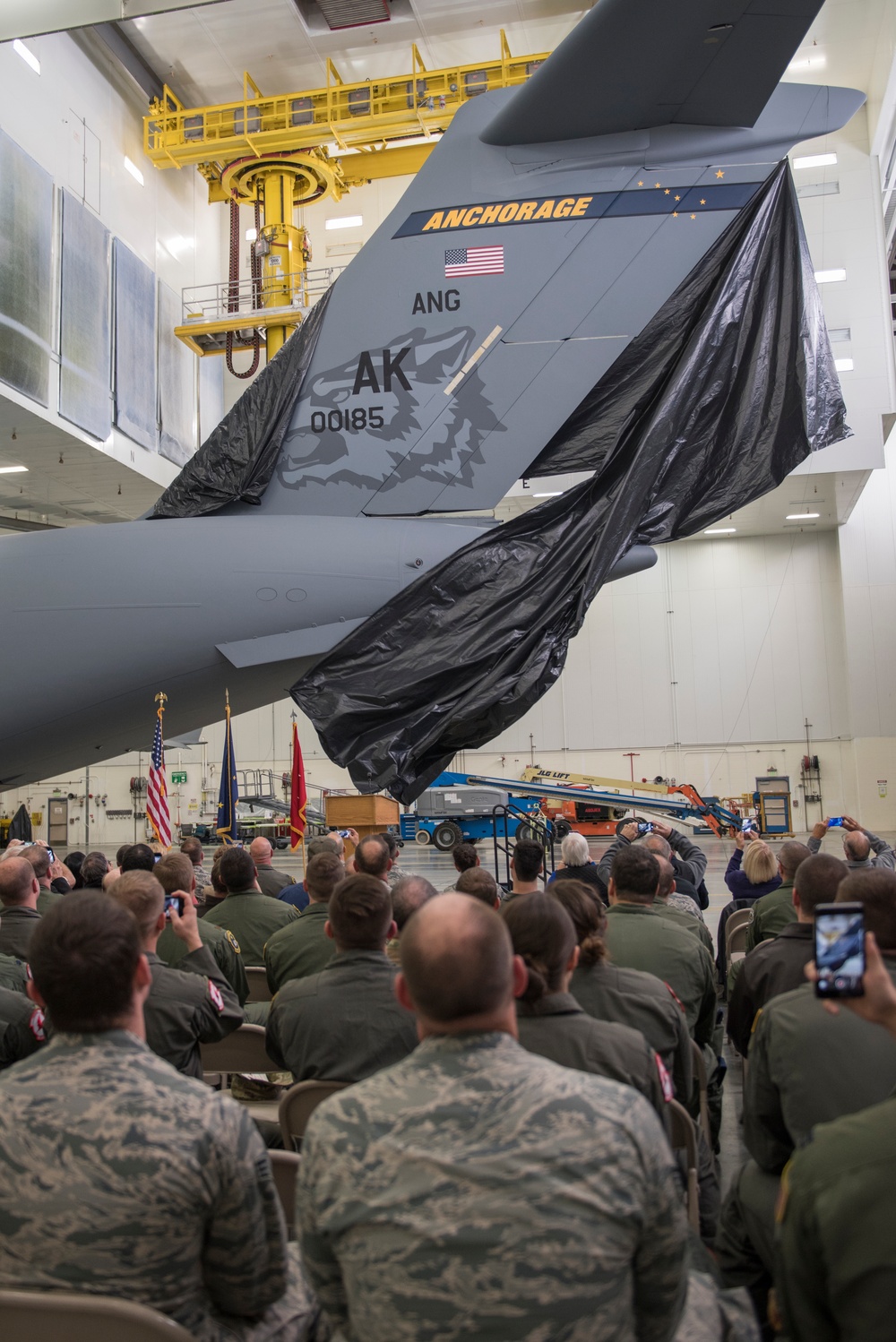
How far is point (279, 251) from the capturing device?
66.1 feet

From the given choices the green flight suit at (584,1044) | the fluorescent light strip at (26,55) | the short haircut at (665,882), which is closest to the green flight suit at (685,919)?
the short haircut at (665,882)

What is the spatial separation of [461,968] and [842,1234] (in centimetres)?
72

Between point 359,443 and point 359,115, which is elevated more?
point 359,115

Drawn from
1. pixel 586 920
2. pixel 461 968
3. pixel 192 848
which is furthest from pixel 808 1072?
pixel 192 848

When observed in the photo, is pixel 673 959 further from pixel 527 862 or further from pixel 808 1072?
pixel 527 862

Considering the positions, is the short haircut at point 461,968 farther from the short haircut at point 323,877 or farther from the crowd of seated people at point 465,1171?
the short haircut at point 323,877

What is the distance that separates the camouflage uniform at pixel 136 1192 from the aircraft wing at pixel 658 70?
231 inches

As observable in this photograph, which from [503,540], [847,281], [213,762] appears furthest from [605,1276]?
[213,762]

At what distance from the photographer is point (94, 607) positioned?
22.0 feet

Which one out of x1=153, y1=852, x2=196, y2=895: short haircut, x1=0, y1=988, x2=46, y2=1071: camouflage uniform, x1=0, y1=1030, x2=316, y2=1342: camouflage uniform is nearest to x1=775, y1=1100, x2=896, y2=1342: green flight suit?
x1=0, y1=1030, x2=316, y2=1342: camouflage uniform

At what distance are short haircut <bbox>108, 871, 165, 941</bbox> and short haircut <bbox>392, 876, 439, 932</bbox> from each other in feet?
3.39

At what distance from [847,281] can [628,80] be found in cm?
1792

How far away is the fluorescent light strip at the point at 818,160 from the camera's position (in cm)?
2212

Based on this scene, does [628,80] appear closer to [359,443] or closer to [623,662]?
[359,443]
